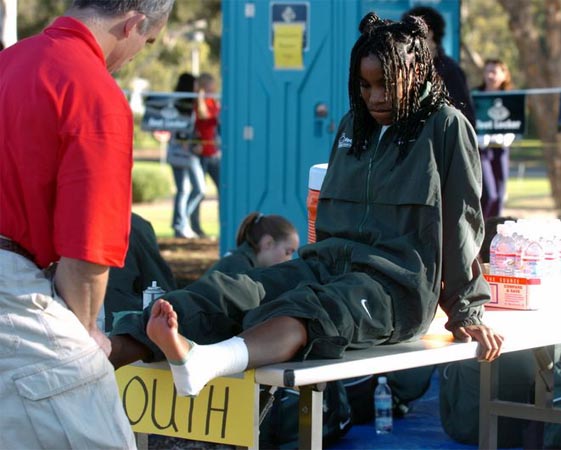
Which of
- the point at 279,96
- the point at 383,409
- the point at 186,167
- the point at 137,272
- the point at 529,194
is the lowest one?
the point at 529,194

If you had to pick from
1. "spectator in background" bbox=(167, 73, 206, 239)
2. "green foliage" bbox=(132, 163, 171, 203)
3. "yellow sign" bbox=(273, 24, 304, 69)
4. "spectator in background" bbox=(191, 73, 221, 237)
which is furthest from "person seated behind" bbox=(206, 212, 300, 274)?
"green foliage" bbox=(132, 163, 171, 203)

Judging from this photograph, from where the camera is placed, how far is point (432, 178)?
372 centimetres

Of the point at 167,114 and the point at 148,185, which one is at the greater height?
the point at 167,114

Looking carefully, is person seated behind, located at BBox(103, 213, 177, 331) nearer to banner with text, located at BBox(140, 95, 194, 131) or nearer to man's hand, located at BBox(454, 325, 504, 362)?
man's hand, located at BBox(454, 325, 504, 362)

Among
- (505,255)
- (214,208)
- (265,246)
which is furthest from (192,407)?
(214,208)

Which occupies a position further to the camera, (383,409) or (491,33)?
(491,33)

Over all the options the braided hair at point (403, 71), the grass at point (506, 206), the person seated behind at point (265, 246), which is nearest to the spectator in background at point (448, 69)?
the person seated behind at point (265, 246)

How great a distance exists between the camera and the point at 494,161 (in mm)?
10016

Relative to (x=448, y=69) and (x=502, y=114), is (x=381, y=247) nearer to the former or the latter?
(x=448, y=69)

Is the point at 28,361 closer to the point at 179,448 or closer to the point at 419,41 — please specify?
the point at 419,41

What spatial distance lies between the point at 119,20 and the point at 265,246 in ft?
10.1

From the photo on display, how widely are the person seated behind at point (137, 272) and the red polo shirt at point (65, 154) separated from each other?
97.0 inches

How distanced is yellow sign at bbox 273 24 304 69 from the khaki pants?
20.7 ft

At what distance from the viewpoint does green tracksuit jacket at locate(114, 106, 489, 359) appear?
11.7 feet
